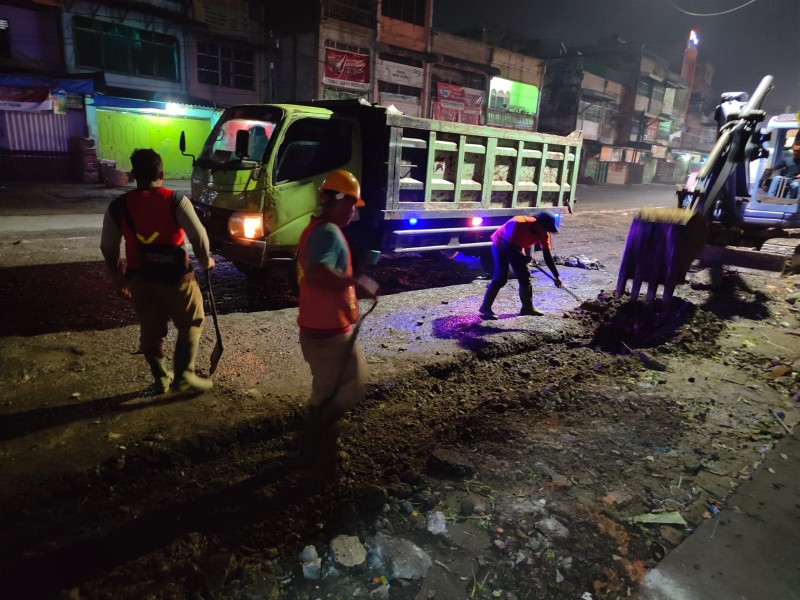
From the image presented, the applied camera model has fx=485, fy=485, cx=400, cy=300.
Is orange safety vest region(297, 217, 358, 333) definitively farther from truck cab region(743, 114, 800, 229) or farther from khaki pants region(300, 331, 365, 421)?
truck cab region(743, 114, 800, 229)

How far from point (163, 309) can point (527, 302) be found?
436cm

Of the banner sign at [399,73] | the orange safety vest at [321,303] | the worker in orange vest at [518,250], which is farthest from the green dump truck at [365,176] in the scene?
the banner sign at [399,73]

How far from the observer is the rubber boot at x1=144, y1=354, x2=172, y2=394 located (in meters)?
3.63

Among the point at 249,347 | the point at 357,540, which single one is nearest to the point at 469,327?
the point at 249,347

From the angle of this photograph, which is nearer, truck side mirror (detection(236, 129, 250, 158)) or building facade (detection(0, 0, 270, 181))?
truck side mirror (detection(236, 129, 250, 158))

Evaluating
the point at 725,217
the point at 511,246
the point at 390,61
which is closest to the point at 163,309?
the point at 511,246

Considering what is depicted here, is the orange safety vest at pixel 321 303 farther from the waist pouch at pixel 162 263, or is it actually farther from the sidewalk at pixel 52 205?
the sidewalk at pixel 52 205

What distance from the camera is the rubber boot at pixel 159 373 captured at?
Answer: 3635mm

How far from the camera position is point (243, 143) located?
548 cm

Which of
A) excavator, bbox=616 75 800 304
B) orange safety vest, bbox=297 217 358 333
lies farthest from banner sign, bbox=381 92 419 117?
orange safety vest, bbox=297 217 358 333

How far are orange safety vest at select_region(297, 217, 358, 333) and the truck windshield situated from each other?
3.37 meters

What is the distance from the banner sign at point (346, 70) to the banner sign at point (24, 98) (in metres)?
11.1

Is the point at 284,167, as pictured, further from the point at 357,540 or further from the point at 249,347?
the point at 357,540

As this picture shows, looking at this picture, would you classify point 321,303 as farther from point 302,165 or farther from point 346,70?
point 346,70
